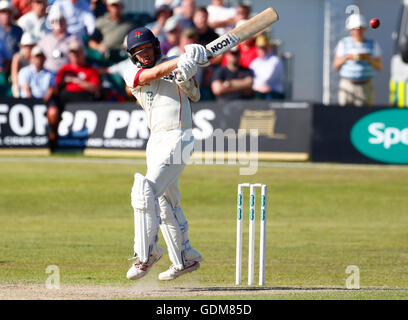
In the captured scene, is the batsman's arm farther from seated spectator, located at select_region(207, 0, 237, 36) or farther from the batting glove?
seated spectator, located at select_region(207, 0, 237, 36)

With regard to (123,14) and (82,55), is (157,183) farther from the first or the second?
(123,14)

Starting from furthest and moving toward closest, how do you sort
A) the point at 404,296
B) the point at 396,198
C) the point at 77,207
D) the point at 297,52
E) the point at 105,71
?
the point at 297,52 < the point at 105,71 < the point at 396,198 < the point at 77,207 < the point at 404,296

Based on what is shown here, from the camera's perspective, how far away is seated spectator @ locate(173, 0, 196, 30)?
21.3 meters

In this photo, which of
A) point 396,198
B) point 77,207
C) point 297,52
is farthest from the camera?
point 297,52

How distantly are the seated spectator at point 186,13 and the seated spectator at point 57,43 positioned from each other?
2439 millimetres

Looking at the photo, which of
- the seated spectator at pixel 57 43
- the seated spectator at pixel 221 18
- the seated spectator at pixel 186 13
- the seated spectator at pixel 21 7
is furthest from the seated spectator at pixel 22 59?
the seated spectator at pixel 221 18

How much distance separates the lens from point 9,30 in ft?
74.4

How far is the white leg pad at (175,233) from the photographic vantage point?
336 inches

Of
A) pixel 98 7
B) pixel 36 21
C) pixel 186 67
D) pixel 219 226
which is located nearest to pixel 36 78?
pixel 36 21

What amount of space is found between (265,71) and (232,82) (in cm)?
88

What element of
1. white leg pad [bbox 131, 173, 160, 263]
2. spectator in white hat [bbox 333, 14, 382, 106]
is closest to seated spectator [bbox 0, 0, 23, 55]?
spectator in white hat [bbox 333, 14, 382, 106]

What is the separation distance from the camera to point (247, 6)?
819 inches

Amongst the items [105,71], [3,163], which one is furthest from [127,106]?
[3,163]

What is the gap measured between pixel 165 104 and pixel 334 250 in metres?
4.33
